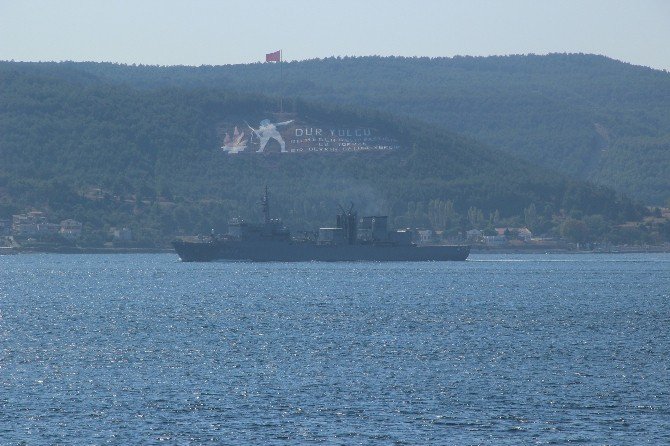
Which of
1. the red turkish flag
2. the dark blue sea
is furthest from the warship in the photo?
the dark blue sea

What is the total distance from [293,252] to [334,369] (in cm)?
9881

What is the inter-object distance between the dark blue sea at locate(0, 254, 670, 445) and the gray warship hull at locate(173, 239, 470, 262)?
52.8 metres

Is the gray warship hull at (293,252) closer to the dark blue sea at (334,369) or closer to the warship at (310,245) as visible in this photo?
the warship at (310,245)

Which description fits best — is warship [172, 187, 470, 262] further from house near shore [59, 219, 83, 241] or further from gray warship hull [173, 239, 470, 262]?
house near shore [59, 219, 83, 241]

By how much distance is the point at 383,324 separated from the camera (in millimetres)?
64000

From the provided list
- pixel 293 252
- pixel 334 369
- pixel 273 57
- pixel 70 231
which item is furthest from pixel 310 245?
pixel 334 369

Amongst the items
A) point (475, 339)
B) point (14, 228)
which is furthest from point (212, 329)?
point (14, 228)

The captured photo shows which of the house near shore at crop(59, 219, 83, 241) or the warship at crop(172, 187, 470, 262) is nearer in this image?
the warship at crop(172, 187, 470, 262)

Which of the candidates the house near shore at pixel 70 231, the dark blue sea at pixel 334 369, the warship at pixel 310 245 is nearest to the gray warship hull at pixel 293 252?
the warship at pixel 310 245

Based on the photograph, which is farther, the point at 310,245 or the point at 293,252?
the point at 310,245

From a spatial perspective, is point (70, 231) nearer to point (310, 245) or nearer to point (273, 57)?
point (273, 57)

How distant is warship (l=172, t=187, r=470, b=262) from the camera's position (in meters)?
141

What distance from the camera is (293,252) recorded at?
5679 inches

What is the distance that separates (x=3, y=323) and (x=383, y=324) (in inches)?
745
